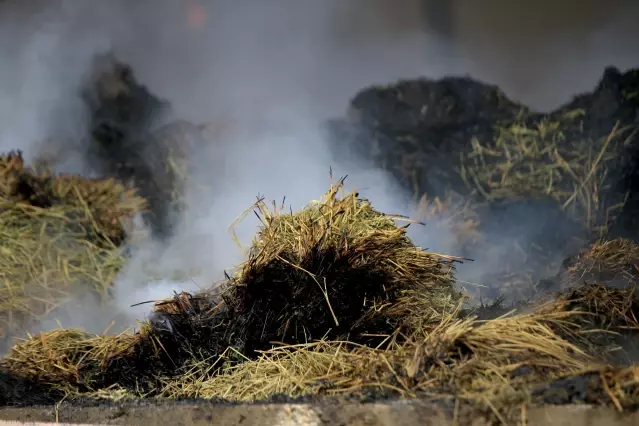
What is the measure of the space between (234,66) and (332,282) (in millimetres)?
4039

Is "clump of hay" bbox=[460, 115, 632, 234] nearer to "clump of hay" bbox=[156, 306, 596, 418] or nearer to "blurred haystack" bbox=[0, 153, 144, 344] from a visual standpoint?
"clump of hay" bbox=[156, 306, 596, 418]

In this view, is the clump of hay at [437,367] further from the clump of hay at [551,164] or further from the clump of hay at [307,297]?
the clump of hay at [551,164]

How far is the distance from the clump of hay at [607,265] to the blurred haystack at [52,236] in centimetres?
355

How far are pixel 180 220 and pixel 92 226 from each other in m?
0.78

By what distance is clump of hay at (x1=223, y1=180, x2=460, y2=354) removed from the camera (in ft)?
9.24

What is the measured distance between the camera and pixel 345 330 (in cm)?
281

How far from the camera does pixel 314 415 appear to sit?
2025mm

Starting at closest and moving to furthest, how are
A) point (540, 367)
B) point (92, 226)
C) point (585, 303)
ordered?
1. point (540, 367)
2. point (585, 303)
3. point (92, 226)

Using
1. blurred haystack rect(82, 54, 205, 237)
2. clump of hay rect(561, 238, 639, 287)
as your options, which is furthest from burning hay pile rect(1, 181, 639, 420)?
blurred haystack rect(82, 54, 205, 237)

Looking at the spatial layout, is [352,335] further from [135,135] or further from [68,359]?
[135,135]

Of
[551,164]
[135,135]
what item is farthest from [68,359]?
[551,164]

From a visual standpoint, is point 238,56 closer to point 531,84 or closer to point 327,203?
point 531,84

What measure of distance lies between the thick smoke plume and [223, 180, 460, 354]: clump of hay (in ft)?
8.23

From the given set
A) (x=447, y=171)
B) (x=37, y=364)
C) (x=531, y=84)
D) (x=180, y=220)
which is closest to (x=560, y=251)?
(x=447, y=171)
